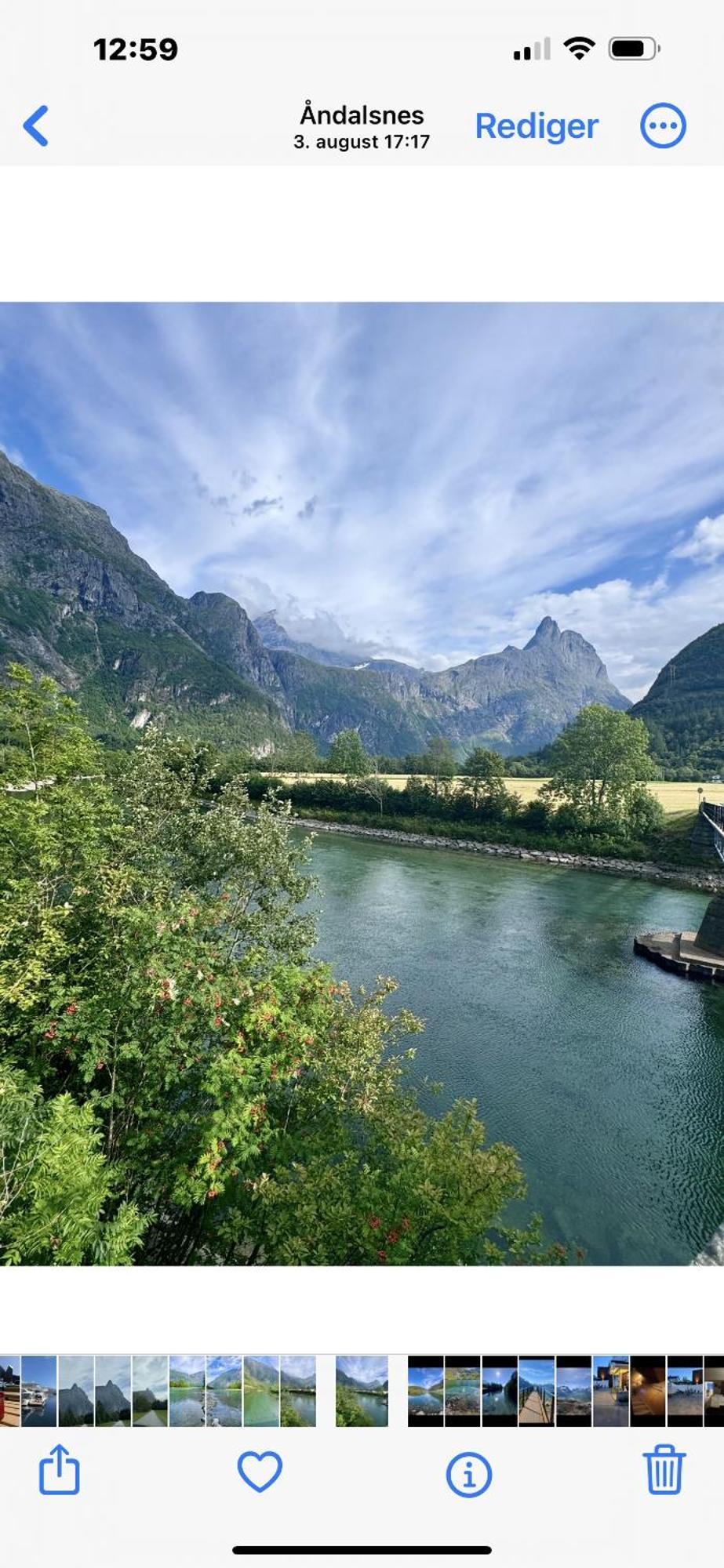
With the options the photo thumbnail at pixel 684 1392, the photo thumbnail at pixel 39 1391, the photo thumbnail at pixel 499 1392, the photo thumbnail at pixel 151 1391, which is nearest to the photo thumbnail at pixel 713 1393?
the photo thumbnail at pixel 684 1392

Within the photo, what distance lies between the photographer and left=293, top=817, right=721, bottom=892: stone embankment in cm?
4484

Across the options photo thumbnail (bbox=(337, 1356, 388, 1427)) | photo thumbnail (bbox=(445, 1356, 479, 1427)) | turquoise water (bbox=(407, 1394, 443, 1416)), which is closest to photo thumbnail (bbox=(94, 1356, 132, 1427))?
photo thumbnail (bbox=(337, 1356, 388, 1427))

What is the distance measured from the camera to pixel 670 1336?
3441 millimetres

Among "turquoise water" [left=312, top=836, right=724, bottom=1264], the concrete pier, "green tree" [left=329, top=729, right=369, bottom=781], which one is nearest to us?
"turquoise water" [left=312, top=836, right=724, bottom=1264]

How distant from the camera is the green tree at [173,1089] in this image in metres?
6.42

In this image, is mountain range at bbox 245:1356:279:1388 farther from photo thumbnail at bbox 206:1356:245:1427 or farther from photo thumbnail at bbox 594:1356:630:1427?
photo thumbnail at bbox 594:1356:630:1427

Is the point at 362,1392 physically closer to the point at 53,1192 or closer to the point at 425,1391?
the point at 425,1391

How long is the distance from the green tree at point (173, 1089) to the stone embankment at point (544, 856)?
30.8 metres
